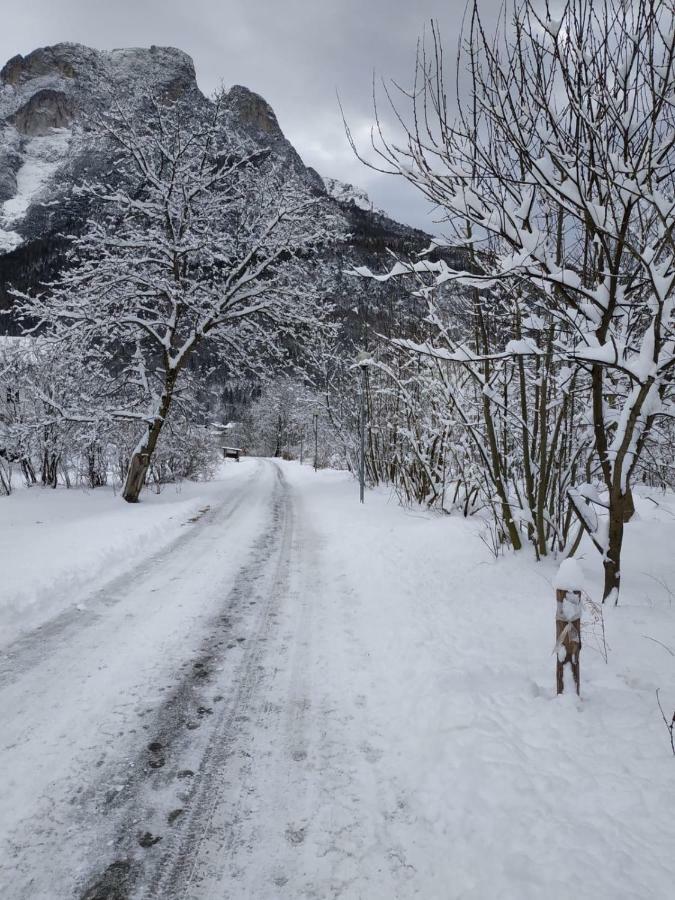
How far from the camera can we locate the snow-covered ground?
173 cm

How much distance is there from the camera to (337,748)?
8.22 ft

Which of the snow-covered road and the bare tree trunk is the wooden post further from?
the bare tree trunk

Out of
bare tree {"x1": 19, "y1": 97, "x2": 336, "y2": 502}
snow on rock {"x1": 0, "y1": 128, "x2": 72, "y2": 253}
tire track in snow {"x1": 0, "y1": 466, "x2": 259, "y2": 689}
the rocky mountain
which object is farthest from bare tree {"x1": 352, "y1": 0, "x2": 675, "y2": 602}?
snow on rock {"x1": 0, "y1": 128, "x2": 72, "y2": 253}

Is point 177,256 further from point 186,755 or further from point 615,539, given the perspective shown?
point 186,755

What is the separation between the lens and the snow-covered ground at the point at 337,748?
1727 millimetres

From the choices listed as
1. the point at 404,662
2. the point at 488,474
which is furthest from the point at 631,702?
the point at 488,474

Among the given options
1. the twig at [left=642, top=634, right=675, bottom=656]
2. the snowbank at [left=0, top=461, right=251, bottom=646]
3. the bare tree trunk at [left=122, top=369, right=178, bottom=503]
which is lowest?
the snowbank at [left=0, top=461, right=251, bottom=646]

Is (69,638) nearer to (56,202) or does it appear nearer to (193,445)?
(56,202)

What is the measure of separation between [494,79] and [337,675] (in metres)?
4.63

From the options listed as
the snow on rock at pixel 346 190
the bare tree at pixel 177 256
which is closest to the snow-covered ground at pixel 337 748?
the bare tree at pixel 177 256

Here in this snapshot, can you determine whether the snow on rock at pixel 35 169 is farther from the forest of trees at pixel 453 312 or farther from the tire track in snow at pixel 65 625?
the tire track in snow at pixel 65 625

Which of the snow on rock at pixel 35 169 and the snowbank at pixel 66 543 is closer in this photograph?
the snowbank at pixel 66 543

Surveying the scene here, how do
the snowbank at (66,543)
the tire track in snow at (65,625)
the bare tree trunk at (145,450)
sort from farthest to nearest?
the bare tree trunk at (145,450) → the snowbank at (66,543) → the tire track in snow at (65,625)

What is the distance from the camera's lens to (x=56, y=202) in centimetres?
1079
